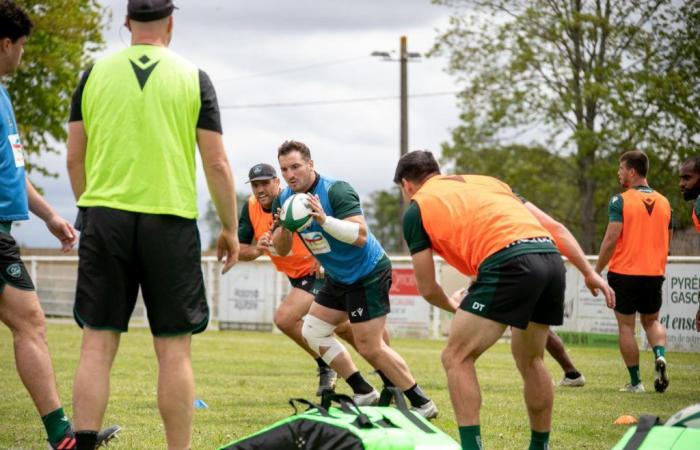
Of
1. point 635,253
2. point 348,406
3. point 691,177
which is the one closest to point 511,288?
point 348,406

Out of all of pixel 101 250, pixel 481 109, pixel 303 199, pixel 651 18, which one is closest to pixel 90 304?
pixel 101 250

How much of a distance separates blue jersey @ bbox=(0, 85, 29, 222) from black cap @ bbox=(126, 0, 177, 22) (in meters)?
1.39

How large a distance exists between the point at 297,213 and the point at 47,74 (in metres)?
28.4

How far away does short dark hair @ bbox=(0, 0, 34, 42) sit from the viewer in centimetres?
642

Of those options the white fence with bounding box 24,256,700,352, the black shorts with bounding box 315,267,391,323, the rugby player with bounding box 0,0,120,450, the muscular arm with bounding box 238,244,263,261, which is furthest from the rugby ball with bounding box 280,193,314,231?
the white fence with bounding box 24,256,700,352

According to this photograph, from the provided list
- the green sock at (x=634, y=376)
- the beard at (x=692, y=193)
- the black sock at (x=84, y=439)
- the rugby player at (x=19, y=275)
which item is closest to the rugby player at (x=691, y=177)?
the beard at (x=692, y=193)

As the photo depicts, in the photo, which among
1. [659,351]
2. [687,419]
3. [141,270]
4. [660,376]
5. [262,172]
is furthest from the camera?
[659,351]

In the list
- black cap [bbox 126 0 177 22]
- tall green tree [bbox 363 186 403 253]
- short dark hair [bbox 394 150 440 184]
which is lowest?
tall green tree [bbox 363 186 403 253]

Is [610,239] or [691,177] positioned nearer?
[691,177]

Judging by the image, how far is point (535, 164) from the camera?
34.9m

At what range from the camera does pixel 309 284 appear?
11297 mm

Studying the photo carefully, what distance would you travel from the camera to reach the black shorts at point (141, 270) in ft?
17.4

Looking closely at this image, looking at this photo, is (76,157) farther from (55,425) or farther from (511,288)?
(511,288)

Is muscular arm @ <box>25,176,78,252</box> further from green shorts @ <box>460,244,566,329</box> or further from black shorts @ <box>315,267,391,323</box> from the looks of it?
black shorts @ <box>315,267,391,323</box>
